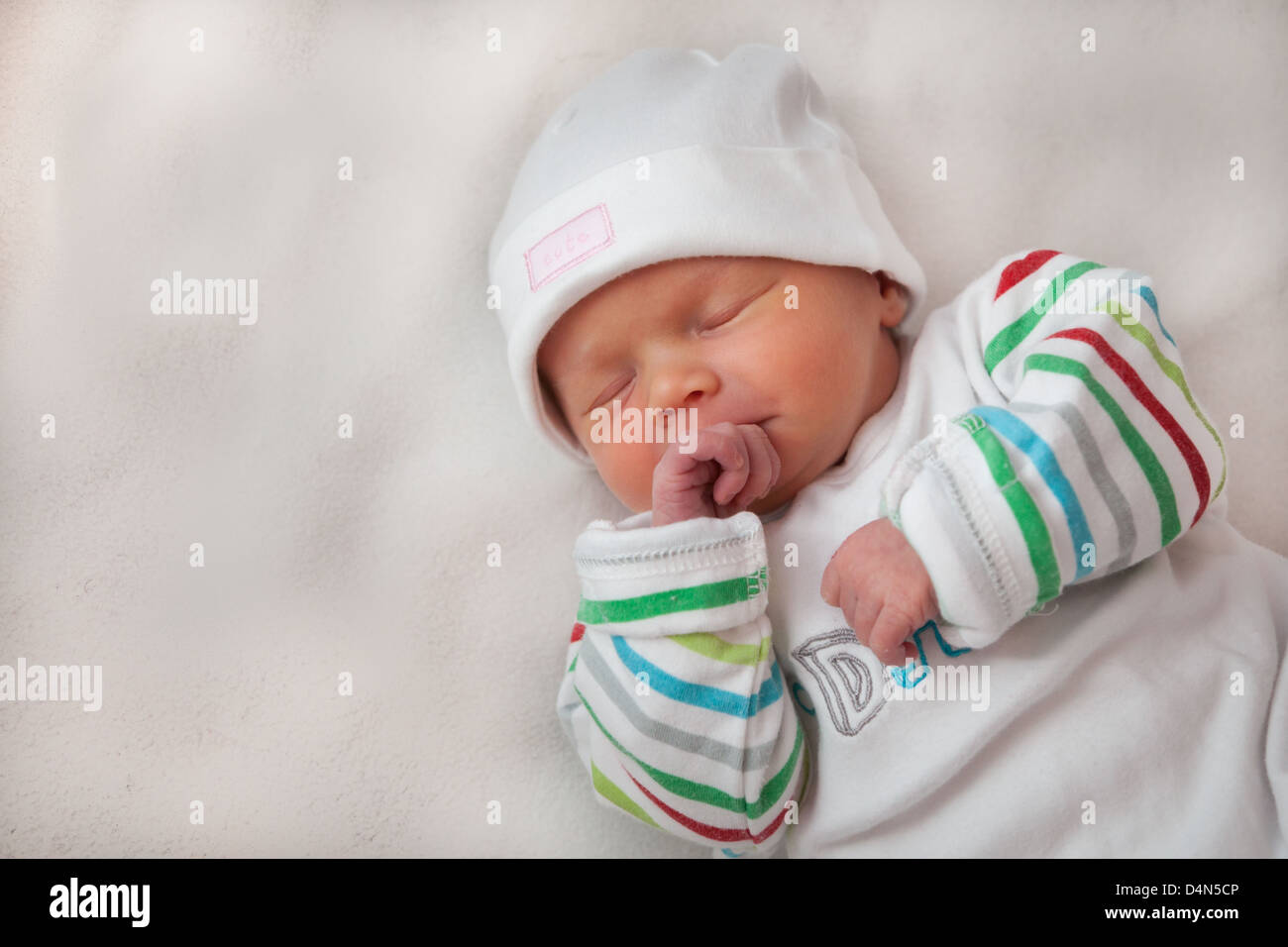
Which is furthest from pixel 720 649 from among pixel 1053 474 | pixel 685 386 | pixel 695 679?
pixel 1053 474

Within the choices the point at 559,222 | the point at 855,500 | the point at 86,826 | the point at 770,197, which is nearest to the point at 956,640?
the point at 855,500

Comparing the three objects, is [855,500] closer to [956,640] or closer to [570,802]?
[956,640]

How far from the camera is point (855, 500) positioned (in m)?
1.25

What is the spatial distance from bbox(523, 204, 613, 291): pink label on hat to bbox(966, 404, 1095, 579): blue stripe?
1.60ft

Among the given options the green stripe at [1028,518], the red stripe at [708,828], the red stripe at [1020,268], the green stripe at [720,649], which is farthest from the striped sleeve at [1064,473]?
the red stripe at [708,828]

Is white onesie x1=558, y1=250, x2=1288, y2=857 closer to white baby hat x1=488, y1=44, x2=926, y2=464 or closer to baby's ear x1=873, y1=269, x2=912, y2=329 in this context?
baby's ear x1=873, y1=269, x2=912, y2=329

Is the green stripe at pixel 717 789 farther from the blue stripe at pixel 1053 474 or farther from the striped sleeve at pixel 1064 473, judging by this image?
the blue stripe at pixel 1053 474

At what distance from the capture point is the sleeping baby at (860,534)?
107cm

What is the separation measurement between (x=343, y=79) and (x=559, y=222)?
512 millimetres

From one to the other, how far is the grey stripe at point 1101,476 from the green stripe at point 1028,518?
2.6 inches

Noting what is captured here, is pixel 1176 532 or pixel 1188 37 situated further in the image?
pixel 1188 37

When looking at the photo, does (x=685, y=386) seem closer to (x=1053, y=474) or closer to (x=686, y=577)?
(x=686, y=577)

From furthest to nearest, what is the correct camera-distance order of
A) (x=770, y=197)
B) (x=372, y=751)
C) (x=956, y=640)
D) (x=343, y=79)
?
(x=343, y=79)
(x=372, y=751)
(x=770, y=197)
(x=956, y=640)

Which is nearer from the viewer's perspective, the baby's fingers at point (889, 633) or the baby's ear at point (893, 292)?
the baby's fingers at point (889, 633)
